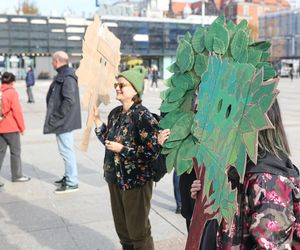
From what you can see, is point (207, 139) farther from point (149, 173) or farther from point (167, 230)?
point (167, 230)

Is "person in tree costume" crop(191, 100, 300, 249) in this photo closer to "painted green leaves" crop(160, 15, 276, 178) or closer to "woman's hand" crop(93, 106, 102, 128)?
"painted green leaves" crop(160, 15, 276, 178)

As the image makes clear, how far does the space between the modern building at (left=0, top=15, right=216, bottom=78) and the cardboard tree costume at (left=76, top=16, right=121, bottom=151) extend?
44.3 meters

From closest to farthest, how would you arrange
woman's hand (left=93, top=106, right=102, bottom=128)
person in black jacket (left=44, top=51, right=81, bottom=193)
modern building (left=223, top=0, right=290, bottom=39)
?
woman's hand (left=93, top=106, right=102, bottom=128), person in black jacket (left=44, top=51, right=81, bottom=193), modern building (left=223, top=0, right=290, bottom=39)

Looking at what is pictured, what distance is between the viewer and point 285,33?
78.1m

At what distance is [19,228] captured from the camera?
4402 millimetres

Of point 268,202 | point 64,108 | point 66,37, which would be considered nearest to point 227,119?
point 268,202

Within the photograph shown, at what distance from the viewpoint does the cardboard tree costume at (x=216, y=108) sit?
61.2 inches

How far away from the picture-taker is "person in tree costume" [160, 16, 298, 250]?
155cm

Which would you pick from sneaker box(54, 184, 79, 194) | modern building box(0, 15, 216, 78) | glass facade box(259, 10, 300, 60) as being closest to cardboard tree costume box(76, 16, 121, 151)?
sneaker box(54, 184, 79, 194)

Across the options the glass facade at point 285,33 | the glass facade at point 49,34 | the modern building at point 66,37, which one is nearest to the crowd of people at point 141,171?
the modern building at point 66,37

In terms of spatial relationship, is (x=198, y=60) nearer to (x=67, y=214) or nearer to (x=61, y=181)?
(x=67, y=214)

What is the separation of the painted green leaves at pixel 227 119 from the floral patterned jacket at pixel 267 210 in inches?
3.4

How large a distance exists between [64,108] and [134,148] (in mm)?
2653

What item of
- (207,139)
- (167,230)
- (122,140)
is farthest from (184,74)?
(167,230)
